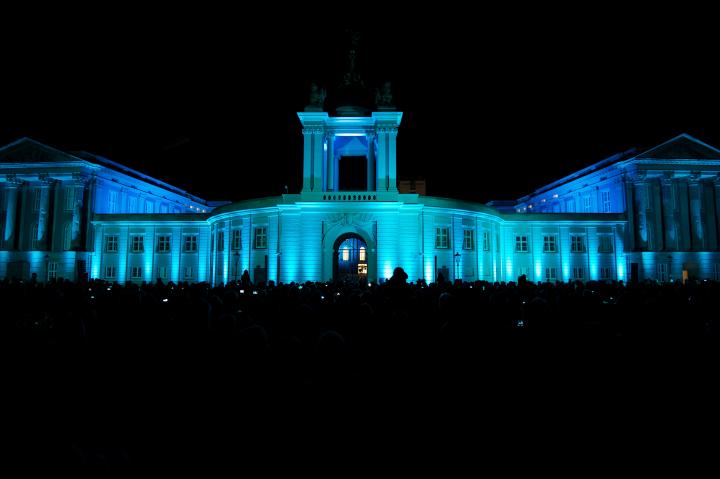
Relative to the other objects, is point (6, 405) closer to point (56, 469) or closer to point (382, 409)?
point (56, 469)

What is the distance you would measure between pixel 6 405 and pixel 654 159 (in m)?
50.6

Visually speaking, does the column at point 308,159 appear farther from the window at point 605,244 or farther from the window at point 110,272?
the window at point 605,244

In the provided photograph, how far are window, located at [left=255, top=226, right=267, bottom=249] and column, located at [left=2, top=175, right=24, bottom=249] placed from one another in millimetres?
27048

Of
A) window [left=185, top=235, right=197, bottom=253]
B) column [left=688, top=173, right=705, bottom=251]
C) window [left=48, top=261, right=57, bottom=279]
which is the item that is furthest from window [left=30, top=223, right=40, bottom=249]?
column [left=688, top=173, right=705, bottom=251]

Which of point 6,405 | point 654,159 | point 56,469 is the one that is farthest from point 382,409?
point 654,159

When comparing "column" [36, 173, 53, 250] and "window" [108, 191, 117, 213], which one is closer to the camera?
"column" [36, 173, 53, 250]

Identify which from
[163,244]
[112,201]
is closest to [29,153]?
[112,201]

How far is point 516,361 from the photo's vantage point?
766cm

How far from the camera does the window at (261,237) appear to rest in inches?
1369

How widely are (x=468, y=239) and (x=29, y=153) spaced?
42.2 meters

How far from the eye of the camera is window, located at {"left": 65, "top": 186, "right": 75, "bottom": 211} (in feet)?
144

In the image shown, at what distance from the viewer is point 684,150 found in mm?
43938

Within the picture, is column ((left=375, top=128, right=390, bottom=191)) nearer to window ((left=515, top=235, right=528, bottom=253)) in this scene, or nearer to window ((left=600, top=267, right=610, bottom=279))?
window ((left=515, top=235, right=528, bottom=253))

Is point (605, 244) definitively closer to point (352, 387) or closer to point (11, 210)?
point (352, 387)
